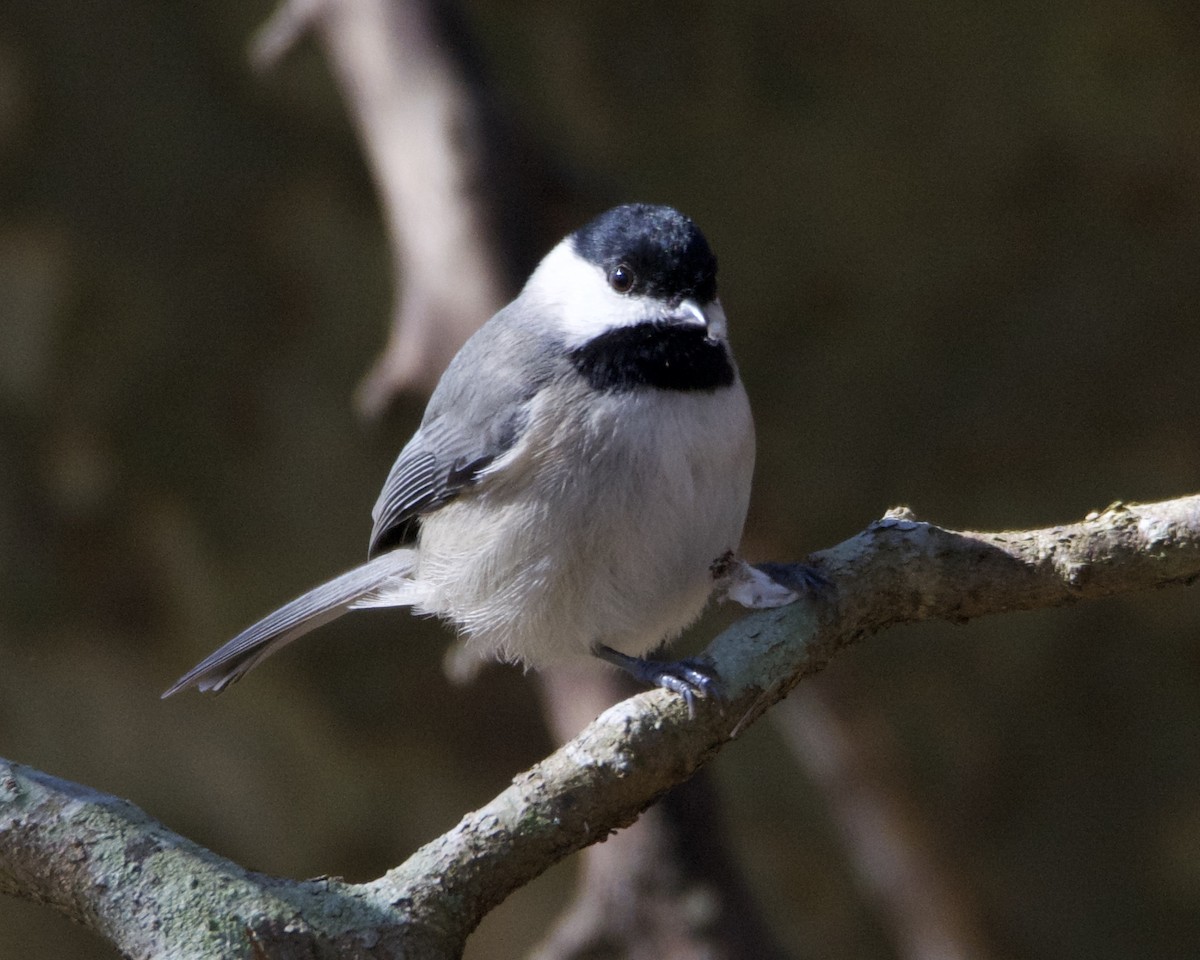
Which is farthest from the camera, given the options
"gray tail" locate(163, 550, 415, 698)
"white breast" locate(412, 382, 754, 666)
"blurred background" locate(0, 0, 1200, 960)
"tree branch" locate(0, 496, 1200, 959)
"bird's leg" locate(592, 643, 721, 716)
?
"blurred background" locate(0, 0, 1200, 960)

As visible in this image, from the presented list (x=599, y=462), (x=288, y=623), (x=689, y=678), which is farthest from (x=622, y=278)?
(x=288, y=623)

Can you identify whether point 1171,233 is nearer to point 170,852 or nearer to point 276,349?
point 276,349

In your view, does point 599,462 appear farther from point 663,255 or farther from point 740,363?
point 740,363

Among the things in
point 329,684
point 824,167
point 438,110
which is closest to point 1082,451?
point 824,167

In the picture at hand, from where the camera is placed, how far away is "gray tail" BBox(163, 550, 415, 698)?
2.21 meters

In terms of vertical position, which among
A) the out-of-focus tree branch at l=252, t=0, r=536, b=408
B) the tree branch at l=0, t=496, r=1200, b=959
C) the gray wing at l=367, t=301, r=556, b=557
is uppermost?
the out-of-focus tree branch at l=252, t=0, r=536, b=408

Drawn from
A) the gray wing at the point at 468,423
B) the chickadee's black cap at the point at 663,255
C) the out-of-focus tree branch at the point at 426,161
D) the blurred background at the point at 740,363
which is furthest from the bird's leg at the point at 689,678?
the blurred background at the point at 740,363

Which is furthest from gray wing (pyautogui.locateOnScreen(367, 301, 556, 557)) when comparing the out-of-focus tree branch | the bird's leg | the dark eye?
the out-of-focus tree branch

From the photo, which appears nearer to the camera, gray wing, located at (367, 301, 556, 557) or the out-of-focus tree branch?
gray wing, located at (367, 301, 556, 557)

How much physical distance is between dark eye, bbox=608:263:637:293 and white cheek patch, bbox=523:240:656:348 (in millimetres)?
10

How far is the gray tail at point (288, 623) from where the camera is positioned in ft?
7.23

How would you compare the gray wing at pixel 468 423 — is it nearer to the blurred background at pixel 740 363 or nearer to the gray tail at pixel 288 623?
the gray tail at pixel 288 623

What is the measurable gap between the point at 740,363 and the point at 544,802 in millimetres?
2541

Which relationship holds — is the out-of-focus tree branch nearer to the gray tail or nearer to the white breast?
the gray tail
